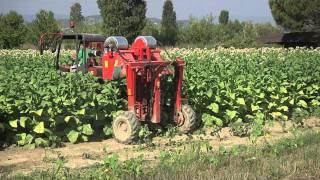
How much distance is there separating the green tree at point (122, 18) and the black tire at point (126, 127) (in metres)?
34.1

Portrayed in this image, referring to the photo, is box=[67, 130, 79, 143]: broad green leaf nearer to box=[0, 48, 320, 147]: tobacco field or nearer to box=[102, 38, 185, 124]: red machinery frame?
box=[0, 48, 320, 147]: tobacco field

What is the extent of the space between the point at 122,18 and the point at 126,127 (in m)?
35.2

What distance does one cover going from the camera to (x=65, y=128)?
9.43m

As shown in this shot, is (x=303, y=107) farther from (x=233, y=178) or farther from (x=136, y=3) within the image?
(x=136, y=3)

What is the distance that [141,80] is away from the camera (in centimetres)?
978

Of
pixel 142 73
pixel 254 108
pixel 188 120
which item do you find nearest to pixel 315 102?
pixel 254 108

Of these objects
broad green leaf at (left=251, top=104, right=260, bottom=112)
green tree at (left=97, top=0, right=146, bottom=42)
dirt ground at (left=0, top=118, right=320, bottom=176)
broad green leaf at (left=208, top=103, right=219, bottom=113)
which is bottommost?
dirt ground at (left=0, top=118, right=320, bottom=176)

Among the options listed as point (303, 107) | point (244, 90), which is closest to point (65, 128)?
point (244, 90)

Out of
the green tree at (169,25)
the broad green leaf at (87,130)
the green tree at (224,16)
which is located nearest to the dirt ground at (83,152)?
the broad green leaf at (87,130)

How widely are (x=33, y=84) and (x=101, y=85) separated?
1.30 metres

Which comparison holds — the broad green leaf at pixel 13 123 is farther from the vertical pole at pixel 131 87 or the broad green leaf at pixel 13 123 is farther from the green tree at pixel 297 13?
the green tree at pixel 297 13

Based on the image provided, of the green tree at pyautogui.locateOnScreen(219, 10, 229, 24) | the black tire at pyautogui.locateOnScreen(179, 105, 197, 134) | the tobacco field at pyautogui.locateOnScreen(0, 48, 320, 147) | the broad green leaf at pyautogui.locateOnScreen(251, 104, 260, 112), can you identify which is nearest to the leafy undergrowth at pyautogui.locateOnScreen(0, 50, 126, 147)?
the tobacco field at pyautogui.locateOnScreen(0, 48, 320, 147)

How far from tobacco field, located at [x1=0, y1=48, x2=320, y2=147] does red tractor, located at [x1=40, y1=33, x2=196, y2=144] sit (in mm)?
427

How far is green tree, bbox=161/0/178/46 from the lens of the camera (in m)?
57.1
